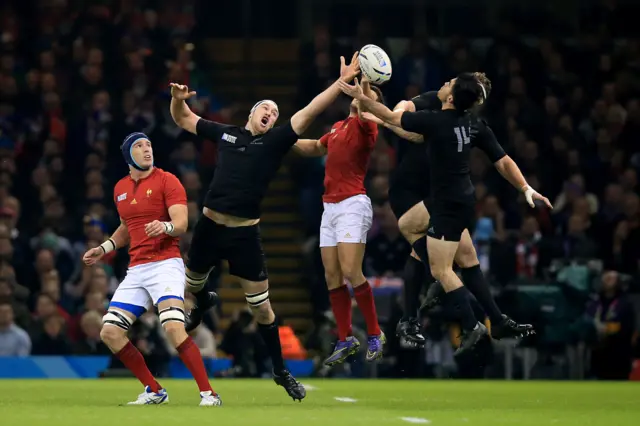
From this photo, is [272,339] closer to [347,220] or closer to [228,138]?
[347,220]

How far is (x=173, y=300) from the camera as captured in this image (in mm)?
13188

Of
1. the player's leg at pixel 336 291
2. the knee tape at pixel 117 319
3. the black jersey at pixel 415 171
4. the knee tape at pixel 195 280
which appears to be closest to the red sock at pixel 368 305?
the player's leg at pixel 336 291

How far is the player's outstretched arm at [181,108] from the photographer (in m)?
13.9

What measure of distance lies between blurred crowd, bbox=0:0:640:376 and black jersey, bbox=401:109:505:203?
6224mm

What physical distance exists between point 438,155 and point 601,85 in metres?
11.9

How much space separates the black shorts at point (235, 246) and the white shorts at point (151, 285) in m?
0.52

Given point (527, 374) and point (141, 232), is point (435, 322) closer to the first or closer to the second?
point (527, 374)

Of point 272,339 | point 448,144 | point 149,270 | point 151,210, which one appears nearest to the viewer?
point 149,270

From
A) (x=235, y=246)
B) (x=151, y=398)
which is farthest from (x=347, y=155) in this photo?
(x=151, y=398)

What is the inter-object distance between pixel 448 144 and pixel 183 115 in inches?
98.0

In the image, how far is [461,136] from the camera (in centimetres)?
1367

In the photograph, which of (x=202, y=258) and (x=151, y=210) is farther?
(x=202, y=258)

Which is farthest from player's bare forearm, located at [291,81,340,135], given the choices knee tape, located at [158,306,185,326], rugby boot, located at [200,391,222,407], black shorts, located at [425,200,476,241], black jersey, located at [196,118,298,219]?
rugby boot, located at [200,391,222,407]

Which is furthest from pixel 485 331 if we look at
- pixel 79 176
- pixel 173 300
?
pixel 79 176
